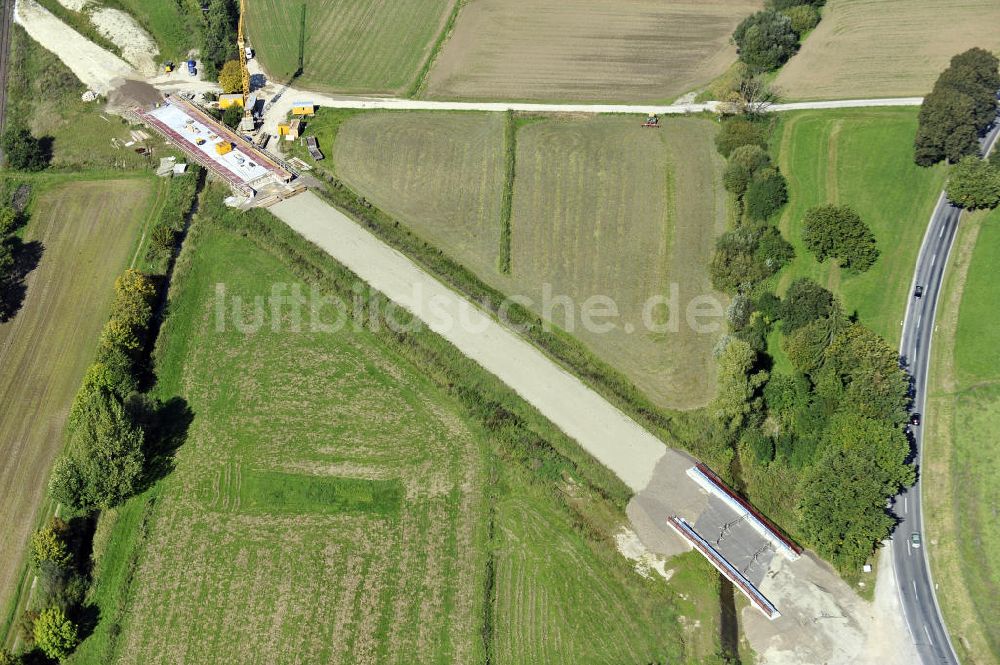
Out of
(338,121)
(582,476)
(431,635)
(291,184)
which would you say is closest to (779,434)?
(582,476)

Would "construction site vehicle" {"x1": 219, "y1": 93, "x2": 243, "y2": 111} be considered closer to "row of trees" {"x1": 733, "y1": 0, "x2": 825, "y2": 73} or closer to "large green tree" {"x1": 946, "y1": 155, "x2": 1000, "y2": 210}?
"row of trees" {"x1": 733, "y1": 0, "x2": 825, "y2": 73}

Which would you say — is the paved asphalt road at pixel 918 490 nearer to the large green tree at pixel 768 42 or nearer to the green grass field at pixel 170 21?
the large green tree at pixel 768 42

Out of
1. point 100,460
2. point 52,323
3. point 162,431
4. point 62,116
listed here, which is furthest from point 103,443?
point 62,116

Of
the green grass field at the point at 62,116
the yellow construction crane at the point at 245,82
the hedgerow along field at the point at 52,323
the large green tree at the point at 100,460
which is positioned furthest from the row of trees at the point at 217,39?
the large green tree at the point at 100,460

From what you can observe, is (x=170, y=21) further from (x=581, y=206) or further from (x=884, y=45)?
(x=884, y=45)

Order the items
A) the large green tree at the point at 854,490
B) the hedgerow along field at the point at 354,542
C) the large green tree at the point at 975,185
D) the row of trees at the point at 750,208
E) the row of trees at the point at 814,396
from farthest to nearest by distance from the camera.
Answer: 1. the large green tree at the point at 975,185
2. the row of trees at the point at 750,208
3. the row of trees at the point at 814,396
4. the large green tree at the point at 854,490
5. the hedgerow along field at the point at 354,542

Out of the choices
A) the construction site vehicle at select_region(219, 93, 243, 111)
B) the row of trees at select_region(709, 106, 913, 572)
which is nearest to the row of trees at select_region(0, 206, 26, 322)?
the construction site vehicle at select_region(219, 93, 243, 111)
